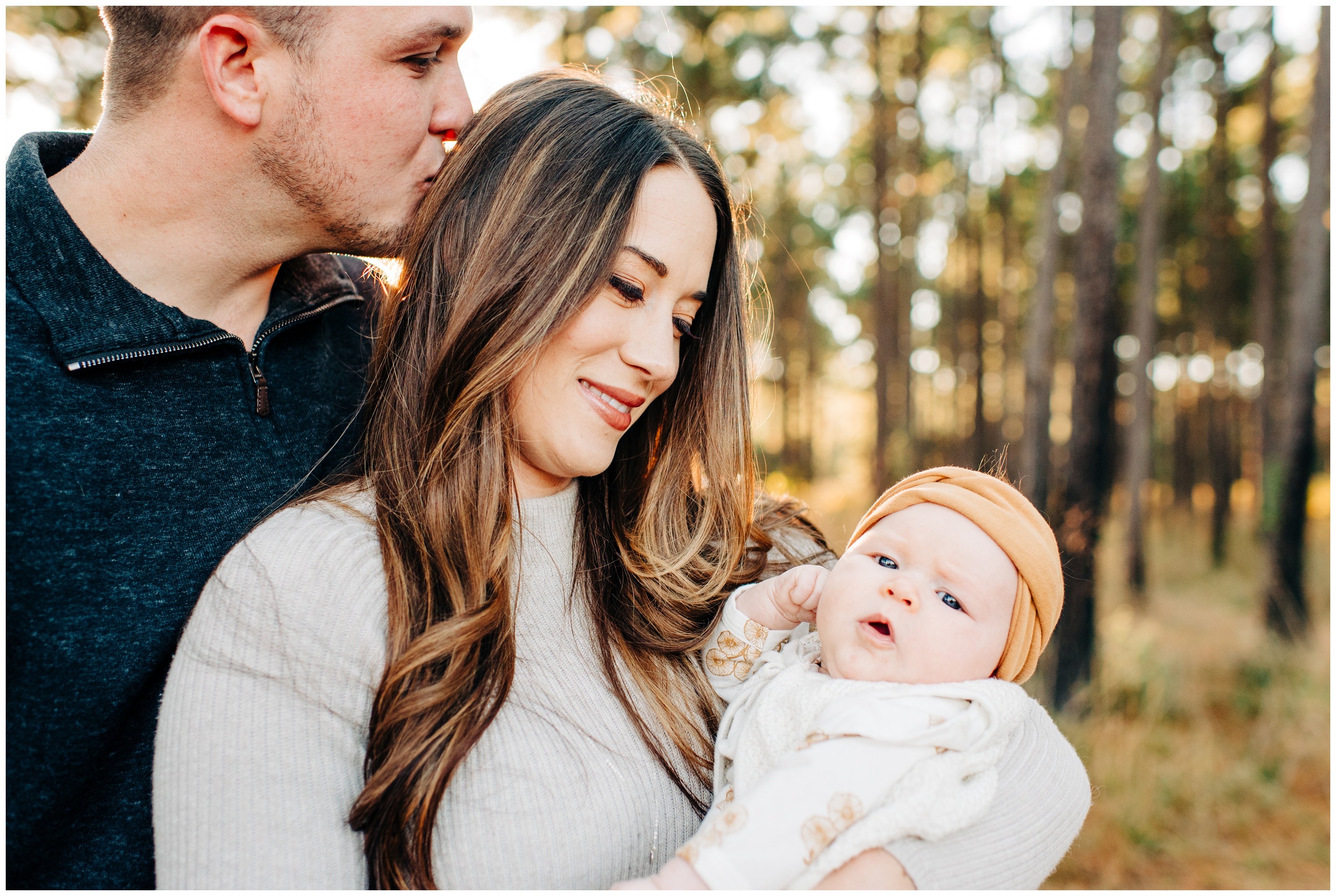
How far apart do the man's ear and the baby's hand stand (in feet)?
5.53

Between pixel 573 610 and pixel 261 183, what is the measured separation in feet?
4.29

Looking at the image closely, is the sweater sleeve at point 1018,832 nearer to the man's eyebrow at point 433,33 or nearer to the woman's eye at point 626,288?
the woman's eye at point 626,288

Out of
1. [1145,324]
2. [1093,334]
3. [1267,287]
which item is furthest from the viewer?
[1267,287]

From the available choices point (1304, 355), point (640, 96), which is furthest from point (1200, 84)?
point (640, 96)

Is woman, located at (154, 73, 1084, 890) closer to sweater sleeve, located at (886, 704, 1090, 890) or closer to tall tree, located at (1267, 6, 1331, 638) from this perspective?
sweater sleeve, located at (886, 704, 1090, 890)

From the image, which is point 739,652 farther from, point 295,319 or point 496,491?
point 295,319

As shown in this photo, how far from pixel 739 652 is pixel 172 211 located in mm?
1751

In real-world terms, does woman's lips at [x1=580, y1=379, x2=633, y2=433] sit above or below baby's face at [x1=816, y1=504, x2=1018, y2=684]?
above

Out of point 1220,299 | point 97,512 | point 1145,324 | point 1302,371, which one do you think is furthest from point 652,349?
point 1220,299

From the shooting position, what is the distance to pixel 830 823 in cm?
155

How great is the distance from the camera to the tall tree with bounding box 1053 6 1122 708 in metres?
6.75

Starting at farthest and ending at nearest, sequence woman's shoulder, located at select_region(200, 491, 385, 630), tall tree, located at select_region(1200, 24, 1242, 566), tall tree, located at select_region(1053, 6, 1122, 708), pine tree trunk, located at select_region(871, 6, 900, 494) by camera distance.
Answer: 1. tall tree, located at select_region(1200, 24, 1242, 566)
2. pine tree trunk, located at select_region(871, 6, 900, 494)
3. tall tree, located at select_region(1053, 6, 1122, 708)
4. woman's shoulder, located at select_region(200, 491, 385, 630)

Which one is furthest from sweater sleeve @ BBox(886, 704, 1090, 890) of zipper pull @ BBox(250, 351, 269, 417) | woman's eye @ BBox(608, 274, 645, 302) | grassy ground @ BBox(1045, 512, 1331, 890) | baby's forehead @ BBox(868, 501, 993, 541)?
grassy ground @ BBox(1045, 512, 1331, 890)

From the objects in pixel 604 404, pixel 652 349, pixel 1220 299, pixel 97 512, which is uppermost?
pixel 652 349
